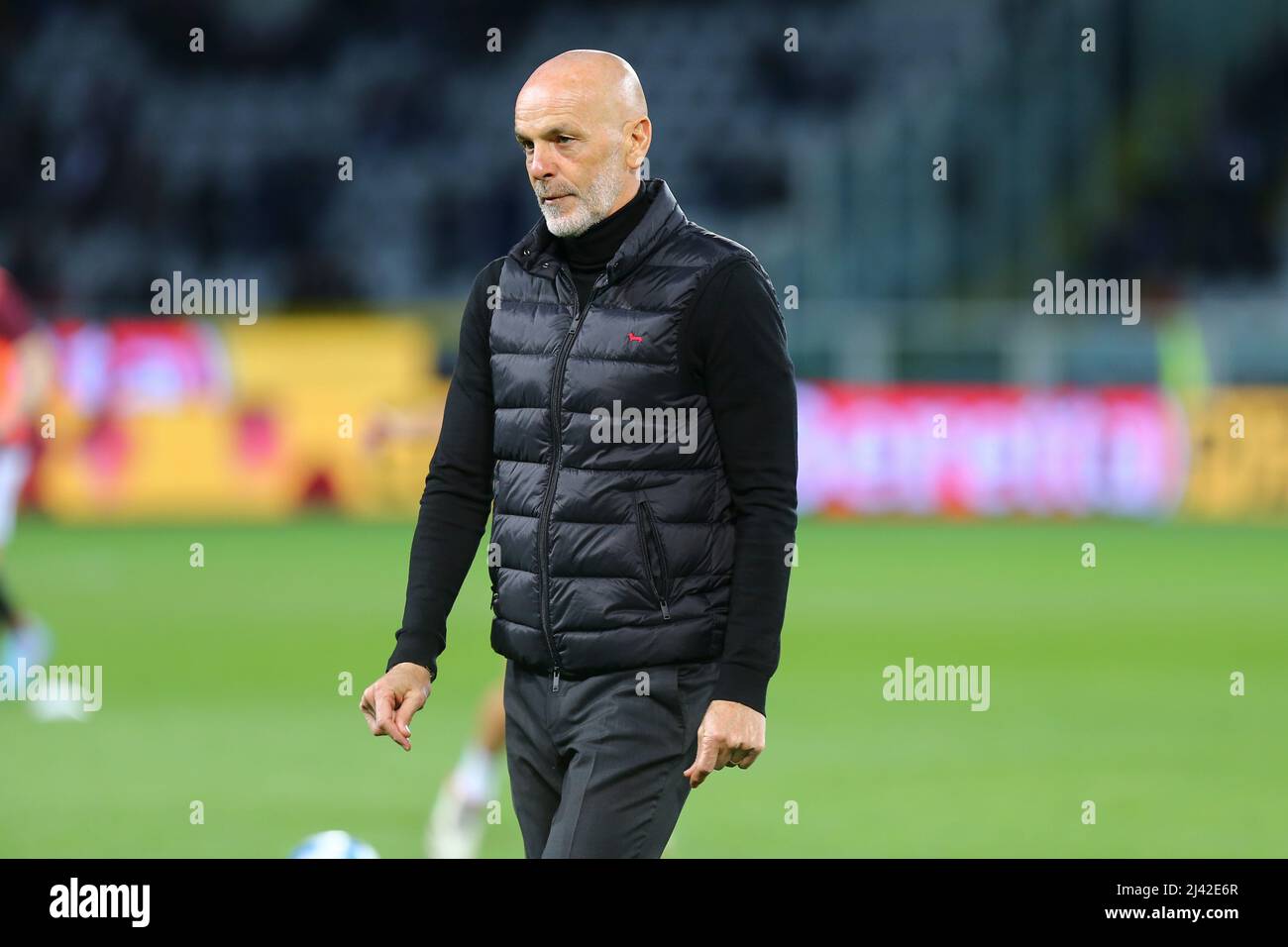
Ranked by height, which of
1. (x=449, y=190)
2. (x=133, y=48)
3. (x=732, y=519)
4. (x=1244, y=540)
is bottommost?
(x=1244, y=540)

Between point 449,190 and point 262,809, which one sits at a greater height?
point 449,190

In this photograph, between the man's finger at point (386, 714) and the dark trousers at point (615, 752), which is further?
the man's finger at point (386, 714)

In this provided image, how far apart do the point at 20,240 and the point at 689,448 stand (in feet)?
68.6

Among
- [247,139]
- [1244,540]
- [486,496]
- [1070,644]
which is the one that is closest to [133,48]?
[247,139]

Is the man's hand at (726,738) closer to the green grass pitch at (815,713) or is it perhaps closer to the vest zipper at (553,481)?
the vest zipper at (553,481)

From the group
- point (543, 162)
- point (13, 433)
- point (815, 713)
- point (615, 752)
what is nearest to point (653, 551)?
point (615, 752)

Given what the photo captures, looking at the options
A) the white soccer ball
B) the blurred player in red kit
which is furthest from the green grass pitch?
the white soccer ball

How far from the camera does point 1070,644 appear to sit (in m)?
10.7

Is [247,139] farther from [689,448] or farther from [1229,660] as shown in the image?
[689,448]

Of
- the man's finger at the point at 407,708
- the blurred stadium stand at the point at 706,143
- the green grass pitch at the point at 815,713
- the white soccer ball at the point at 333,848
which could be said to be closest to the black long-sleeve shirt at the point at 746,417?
the man's finger at the point at 407,708

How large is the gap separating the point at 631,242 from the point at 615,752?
0.85m

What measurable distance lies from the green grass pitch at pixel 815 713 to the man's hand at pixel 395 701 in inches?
109

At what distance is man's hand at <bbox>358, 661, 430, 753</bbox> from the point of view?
3207 millimetres

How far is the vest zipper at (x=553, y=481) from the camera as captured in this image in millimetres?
3166
